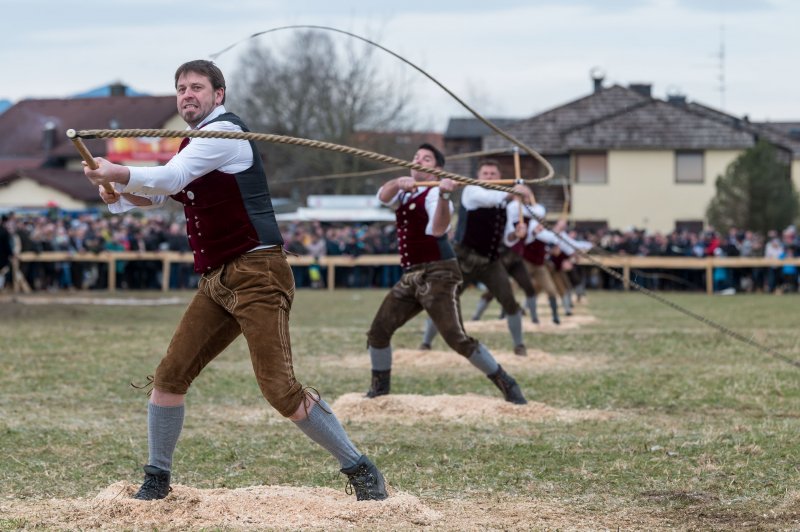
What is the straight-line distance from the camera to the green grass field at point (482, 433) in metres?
7.66

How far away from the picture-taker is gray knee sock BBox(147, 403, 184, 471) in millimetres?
6977

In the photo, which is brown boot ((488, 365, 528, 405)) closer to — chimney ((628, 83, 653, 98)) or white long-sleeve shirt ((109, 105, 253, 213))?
white long-sleeve shirt ((109, 105, 253, 213))

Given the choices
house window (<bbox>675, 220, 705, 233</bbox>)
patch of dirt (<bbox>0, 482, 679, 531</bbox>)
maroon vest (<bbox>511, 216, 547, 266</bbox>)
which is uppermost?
house window (<bbox>675, 220, 705, 233</bbox>)

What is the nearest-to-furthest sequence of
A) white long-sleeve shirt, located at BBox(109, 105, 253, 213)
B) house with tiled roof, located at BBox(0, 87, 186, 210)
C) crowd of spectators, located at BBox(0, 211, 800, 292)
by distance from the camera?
white long-sleeve shirt, located at BBox(109, 105, 253, 213) < crowd of spectators, located at BBox(0, 211, 800, 292) < house with tiled roof, located at BBox(0, 87, 186, 210)

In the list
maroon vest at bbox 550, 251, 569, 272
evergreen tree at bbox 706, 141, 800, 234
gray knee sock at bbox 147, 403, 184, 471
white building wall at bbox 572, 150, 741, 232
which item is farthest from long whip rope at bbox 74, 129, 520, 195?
white building wall at bbox 572, 150, 741, 232

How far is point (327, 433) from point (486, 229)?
293 inches

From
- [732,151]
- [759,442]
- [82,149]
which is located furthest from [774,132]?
[82,149]

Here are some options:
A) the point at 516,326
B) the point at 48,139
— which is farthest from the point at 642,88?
the point at 516,326

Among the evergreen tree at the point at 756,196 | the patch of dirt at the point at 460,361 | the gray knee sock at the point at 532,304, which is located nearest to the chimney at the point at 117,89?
the evergreen tree at the point at 756,196

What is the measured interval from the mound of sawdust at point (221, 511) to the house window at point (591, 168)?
51038mm

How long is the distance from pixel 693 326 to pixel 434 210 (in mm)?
11555

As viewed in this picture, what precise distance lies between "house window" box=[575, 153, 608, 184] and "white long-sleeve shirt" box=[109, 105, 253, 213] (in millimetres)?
51414

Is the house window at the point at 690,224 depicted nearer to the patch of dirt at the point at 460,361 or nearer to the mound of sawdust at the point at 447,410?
the patch of dirt at the point at 460,361

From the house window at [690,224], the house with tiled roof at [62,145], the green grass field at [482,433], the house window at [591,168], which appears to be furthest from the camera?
the house with tiled roof at [62,145]
